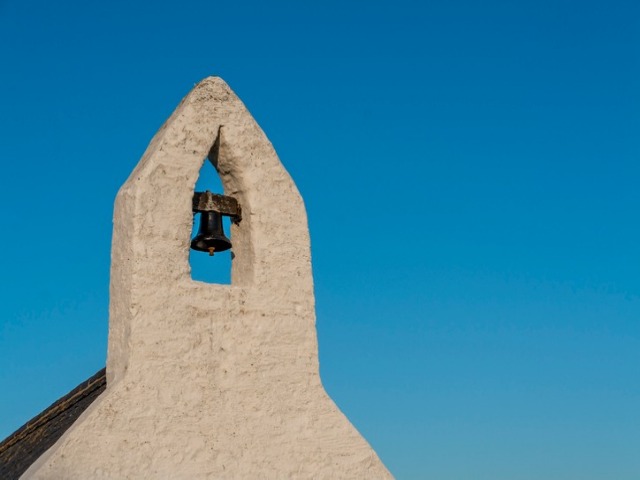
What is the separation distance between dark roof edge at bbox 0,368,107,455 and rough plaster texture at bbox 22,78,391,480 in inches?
37.0

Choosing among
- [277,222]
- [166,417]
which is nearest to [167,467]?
[166,417]

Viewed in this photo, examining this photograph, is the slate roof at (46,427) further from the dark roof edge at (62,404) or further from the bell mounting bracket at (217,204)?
the bell mounting bracket at (217,204)

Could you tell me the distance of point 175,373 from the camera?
299 inches

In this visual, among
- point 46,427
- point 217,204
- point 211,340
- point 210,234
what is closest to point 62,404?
point 46,427

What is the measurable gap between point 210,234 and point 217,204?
0.94 feet

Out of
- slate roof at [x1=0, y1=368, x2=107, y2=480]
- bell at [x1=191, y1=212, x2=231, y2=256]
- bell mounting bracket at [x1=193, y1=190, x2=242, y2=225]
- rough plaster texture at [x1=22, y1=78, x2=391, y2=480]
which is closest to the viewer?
rough plaster texture at [x1=22, y1=78, x2=391, y2=480]

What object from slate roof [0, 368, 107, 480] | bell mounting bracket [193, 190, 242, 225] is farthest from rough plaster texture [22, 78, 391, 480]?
slate roof [0, 368, 107, 480]

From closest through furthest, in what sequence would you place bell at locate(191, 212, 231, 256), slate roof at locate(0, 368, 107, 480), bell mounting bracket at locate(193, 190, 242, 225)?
slate roof at locate(0, 368, 107, 480), bell mounting bracket at locate(193, 190, 242, 225), bell at locate(191, 212, 231, 256)

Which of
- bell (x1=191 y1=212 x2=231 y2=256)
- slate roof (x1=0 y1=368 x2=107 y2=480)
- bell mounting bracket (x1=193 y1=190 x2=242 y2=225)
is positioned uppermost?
bell mounting bracket (x1=193 y1=190 x2=242 y2=225)

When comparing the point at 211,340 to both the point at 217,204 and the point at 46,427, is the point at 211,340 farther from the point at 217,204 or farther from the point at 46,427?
the point at 46,427

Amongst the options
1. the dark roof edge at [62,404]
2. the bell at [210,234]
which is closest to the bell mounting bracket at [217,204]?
the bell at [210,234]

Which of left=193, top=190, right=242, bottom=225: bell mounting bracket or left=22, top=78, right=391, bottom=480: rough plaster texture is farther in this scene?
left=193, top=190, right=242, bottom=225: bell mounting bracket

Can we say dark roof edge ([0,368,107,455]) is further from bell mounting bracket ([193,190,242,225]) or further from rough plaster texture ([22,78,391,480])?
bell mounting bracket ([193,190,242,225])

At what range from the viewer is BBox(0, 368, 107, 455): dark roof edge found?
863cm
